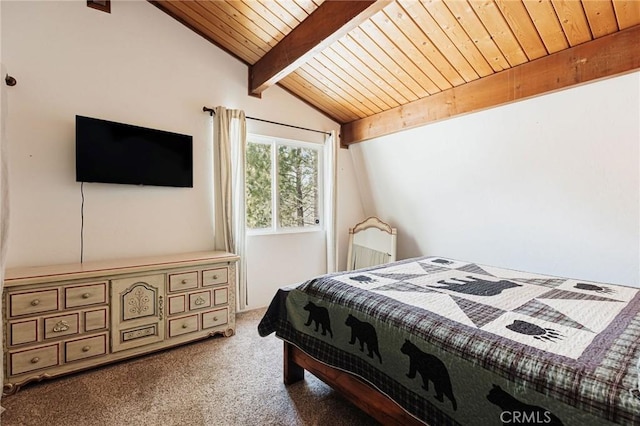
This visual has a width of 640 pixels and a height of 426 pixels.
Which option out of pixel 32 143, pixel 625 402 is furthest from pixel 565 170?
pixel 32 143

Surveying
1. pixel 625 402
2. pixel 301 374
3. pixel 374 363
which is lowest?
pixel 301 374

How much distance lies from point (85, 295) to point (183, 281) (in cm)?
68

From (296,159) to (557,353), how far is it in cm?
334

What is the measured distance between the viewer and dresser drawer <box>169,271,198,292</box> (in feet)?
8.49

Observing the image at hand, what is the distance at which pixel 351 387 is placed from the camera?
1650mm

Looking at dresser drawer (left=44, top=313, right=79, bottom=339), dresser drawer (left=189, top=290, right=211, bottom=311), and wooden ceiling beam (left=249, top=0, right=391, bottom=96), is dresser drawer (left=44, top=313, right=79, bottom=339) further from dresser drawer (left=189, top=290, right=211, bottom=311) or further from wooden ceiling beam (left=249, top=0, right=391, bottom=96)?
wooden ceiling beam (left=249, top=0, right=391, bottom=96)

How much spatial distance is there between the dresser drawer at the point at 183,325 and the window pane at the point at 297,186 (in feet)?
5.08

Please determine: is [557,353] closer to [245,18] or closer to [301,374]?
[301,374]

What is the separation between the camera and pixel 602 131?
2.24m

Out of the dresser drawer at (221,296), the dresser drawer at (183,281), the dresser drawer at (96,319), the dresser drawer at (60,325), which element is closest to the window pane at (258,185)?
the dresser drawer at (221,296)

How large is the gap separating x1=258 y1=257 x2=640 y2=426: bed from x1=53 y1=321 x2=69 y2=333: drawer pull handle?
55.2 inches

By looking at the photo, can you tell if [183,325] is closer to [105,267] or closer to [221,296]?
[221,296]

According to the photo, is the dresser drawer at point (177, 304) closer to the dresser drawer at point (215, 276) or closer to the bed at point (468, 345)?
the dresser drawer at point (215, 276)

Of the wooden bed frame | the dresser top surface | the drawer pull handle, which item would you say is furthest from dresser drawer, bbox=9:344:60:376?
the wooden bed frame
